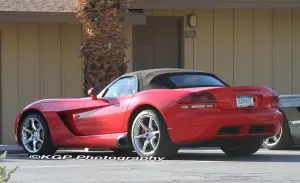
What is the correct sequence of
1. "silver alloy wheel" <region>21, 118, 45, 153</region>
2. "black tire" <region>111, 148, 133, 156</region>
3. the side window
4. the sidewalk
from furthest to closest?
the sidewalk → "black tire" <region>111, 148, 133, 156</region> → "silver alloy wheel" <region>21, 118, 45, 153</region> → the side window

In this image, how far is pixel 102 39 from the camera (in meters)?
15.6

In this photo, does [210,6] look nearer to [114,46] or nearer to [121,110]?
[114,46]

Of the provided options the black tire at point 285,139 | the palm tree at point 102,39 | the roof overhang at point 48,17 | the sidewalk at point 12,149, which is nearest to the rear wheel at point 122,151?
the sidewalk at point 12,149

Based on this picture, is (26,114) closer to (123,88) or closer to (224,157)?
(123,88)

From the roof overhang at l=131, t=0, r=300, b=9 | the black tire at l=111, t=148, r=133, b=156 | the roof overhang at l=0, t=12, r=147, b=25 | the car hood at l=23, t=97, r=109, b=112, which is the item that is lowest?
the black tire at l=111, t=148, r=133, b=156

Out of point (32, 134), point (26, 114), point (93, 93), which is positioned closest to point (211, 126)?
point (93, 93)

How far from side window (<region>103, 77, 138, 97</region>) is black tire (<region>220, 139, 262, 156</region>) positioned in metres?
1.58

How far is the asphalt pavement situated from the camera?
28.7 feet

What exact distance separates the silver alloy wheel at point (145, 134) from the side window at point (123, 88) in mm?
621

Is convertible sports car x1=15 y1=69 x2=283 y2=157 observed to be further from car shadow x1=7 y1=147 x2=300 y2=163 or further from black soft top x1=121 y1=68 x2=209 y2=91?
car shadow x1=7 y1=147 x2=300 y2=163

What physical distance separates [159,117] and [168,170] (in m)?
1.43

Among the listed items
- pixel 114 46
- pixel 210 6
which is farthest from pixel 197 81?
pixel 210 6

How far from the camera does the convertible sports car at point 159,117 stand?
1068 centimetres

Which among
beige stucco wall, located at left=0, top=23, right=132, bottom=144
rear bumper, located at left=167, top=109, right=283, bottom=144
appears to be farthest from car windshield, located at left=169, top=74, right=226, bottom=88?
beige stucco wall, located at left=0, top=23, right=132, bottom=144
